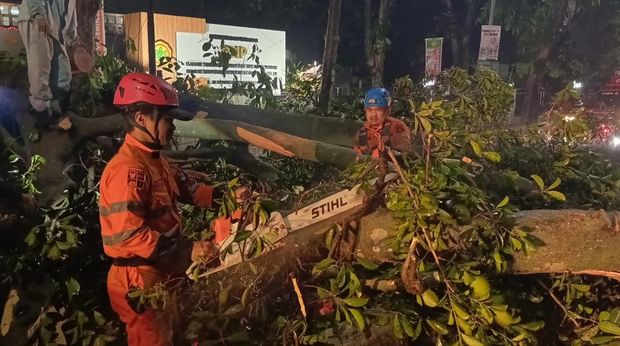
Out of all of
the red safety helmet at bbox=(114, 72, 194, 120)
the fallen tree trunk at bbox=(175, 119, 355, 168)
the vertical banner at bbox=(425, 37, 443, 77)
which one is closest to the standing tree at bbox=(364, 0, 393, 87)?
the vertical banner at bbox=(425, 37, 443, 77)

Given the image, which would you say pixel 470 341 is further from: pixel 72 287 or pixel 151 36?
pixel 151 36

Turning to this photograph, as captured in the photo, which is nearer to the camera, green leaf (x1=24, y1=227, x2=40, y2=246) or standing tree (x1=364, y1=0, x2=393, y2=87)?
green leaf (x1=24, y1=227, x2=40, y2=246)

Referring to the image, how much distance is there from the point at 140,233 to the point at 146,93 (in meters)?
0.69

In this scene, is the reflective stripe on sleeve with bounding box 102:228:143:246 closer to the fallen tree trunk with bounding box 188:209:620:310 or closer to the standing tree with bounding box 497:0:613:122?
the fallen tree trunk with bounding box 188:209:620:310

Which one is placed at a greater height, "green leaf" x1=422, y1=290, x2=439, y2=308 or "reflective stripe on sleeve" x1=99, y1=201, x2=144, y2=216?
"reflective stripe on sleeve" x1=99, y1=201, x2=144, y2=216

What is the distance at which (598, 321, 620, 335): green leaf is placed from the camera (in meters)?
2.36

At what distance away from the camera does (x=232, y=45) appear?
10398 mm

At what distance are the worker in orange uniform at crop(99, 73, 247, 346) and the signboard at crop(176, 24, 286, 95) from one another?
21.7 ft

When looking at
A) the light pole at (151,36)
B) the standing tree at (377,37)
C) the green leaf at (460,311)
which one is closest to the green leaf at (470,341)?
the green leaf at (460,311)

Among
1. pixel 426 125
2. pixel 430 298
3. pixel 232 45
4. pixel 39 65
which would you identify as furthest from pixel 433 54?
pixel 430 298

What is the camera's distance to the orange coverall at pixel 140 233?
2.43 meters

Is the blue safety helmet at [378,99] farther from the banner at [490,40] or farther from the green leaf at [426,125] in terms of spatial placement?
the banner at [490,40]

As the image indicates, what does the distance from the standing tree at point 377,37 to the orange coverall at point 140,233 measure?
36.4 ft

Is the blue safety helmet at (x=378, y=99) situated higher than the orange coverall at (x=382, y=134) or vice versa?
the blue safety helmet at (x=378, y=99)
